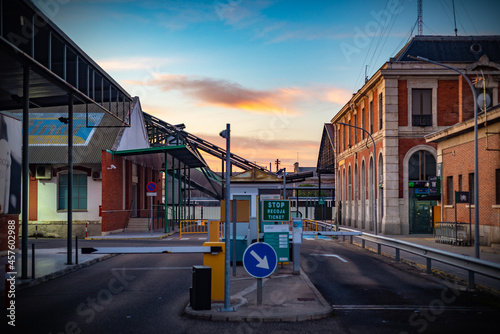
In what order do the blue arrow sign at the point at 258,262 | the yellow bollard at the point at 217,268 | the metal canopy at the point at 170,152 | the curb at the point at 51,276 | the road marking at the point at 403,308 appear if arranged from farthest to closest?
1. the metal canopy at the point at 170,152
2. the curb at the point at 51,276
3. the yellow bollard at the point at 217,268
4. the road marking at the point at 403,308
5. the blue arrow sign at the point at 258,262

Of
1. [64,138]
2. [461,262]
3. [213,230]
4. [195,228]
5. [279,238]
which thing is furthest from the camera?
[195,228]

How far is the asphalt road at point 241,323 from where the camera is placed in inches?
363

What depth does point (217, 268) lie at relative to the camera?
429 inches

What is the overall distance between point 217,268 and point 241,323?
1.60 metres

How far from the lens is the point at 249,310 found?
405 inches

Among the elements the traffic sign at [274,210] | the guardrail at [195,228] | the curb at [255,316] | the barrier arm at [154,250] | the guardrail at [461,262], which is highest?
the traffic sign at [274,210]

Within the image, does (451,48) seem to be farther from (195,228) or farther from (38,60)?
(38,60)

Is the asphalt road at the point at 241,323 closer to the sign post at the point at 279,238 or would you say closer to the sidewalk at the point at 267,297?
the sidewalk at the point at 267,297

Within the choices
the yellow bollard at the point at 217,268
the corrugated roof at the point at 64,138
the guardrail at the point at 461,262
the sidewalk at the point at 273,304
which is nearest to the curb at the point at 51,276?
the sidewalk at the point at 273,304

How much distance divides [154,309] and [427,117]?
1195 inches

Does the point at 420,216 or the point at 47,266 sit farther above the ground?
the point at 420,216

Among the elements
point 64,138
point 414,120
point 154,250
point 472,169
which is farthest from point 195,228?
point 154,250

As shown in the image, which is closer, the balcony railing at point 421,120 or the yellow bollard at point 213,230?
the yellow bollard at point 213,230

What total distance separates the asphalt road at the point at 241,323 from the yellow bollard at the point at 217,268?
2.61 ft
